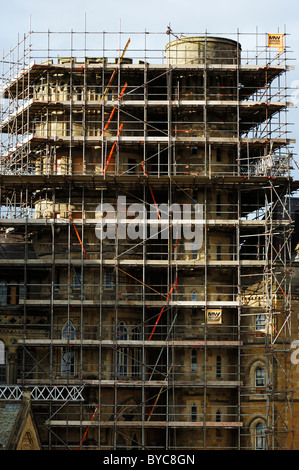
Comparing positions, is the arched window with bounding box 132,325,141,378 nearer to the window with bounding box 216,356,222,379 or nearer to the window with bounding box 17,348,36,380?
the window with bounding box 216,356,222,379

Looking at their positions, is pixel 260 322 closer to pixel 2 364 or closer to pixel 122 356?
pixel 122 356

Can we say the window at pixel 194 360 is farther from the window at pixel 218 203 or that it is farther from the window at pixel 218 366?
the window at pixel 218 203

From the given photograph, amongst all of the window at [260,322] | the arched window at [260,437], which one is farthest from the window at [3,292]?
the arched window at [260,437]

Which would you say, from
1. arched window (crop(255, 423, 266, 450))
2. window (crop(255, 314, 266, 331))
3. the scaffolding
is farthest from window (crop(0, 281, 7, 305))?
arched window (crop(255, 423, 266, 450))

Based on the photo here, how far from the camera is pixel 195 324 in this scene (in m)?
97.1

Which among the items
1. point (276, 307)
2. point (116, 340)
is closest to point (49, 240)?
point (116, 340)

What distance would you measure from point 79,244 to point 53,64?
39.5 ft

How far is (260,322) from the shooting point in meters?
97.6

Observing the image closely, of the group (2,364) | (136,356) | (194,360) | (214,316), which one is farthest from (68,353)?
(214,316)

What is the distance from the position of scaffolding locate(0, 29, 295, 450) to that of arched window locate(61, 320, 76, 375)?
0.09m

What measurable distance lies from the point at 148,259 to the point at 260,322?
877cm

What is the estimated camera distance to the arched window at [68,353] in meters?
96.0

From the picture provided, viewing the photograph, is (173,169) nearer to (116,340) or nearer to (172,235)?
(172,235)

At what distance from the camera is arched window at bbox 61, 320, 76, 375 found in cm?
9600
